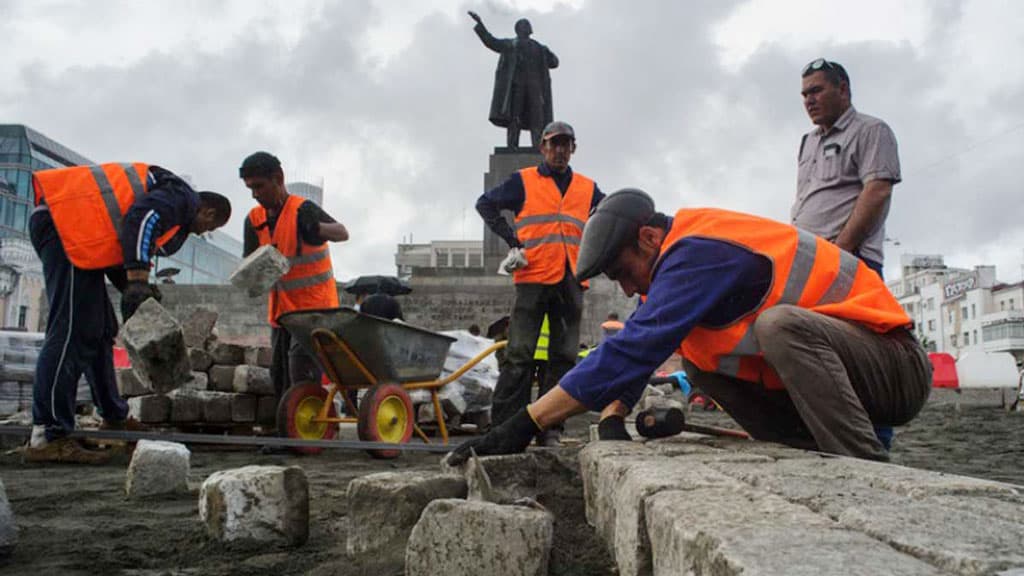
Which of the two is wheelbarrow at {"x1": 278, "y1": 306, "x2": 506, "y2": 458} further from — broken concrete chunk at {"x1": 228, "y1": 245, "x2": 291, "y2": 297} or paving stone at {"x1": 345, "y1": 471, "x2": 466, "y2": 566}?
paving stone at {"x1": 345, "y1": 471, "x2": 466, "y2": 566}

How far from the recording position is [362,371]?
173 inches

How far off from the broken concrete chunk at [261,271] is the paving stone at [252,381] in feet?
4.96

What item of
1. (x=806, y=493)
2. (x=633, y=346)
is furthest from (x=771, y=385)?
(x=806, y=493)

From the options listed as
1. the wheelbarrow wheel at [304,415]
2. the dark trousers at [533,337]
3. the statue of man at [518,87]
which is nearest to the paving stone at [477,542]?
the dark trousers at [533,337]

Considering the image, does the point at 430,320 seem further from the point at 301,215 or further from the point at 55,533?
the point at 55,533

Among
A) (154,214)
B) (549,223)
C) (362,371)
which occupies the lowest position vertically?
(362,371)

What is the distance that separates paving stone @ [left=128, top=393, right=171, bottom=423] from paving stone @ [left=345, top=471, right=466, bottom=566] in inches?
152

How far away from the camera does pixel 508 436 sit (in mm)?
2111

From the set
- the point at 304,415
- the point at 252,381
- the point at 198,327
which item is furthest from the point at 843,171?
the point at 198,327

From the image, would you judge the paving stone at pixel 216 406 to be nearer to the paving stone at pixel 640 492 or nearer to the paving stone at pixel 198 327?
the paving stone at pixel 198 327

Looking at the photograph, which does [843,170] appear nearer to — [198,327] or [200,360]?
[200,360]

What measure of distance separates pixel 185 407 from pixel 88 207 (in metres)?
2.14

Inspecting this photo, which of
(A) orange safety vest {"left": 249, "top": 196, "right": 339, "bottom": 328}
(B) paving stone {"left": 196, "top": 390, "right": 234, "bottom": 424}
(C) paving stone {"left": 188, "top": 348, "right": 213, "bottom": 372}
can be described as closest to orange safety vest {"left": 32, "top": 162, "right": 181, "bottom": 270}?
(A) orange safety vest {"left": 249, "top": 196, "right": 339, "bottom": 328}

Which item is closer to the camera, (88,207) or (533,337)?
(88,207)
